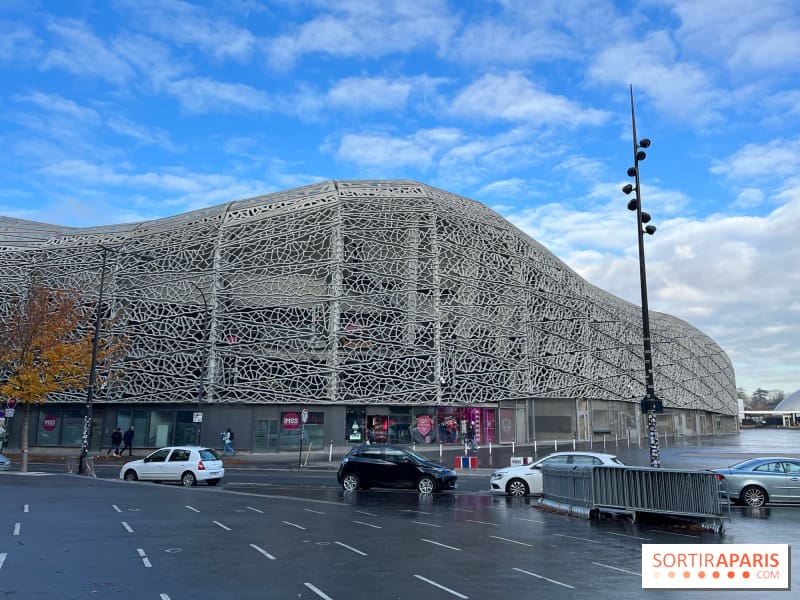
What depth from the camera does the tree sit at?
33.7 metres

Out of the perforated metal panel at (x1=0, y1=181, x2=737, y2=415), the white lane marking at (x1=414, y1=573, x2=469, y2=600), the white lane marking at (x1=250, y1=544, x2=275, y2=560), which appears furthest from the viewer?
the perforated metal panel at (x1=0, y1=181, x2=737, y2=415)

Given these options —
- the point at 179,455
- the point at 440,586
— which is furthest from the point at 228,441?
the point at 440,586

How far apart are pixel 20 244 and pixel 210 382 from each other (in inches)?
765

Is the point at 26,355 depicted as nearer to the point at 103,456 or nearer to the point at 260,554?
the point at 103,456

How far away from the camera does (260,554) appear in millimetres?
11148

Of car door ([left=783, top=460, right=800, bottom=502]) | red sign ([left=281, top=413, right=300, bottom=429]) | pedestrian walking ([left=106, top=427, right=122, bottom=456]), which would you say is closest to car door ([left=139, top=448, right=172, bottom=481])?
pedestrian walking ([left=106, top=427, right=122, bottom=456])

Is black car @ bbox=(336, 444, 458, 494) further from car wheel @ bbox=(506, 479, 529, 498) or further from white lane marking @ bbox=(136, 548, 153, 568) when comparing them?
white lane marking @ bbox=(136, 548, 153, 568)

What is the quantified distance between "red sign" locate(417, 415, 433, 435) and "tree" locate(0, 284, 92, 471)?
822 inches

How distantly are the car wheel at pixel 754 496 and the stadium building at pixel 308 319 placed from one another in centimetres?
2550

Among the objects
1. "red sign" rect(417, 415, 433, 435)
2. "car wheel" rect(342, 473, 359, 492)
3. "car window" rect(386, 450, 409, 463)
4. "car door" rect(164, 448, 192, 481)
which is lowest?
"car wheel" rect(342, 473, 359, 492)

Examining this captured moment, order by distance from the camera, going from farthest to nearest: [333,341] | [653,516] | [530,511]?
1. [333,341]
2. [530,511]
3. [653,516]

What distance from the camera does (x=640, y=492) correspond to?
15461mm

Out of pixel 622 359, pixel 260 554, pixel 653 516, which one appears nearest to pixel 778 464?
pixel 653 516

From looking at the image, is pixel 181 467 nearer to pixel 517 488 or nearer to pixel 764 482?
pixel 517 488
